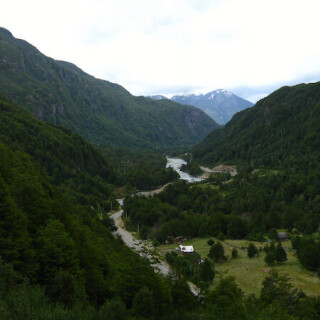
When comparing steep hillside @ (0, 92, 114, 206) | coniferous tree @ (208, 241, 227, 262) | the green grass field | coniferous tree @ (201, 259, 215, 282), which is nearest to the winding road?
coniferous tree @ (201, 259, 215, 282)

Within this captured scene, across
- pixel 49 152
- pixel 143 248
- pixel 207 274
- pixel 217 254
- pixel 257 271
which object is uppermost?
pixel 49 152

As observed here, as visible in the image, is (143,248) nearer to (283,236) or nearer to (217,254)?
(217,254)

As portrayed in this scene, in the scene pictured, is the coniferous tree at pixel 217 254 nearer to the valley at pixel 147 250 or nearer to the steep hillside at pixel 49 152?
the valley at pixel 147 250

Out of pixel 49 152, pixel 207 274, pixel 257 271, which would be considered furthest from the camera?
pixel 49 152

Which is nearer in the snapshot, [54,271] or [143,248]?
[54,271]

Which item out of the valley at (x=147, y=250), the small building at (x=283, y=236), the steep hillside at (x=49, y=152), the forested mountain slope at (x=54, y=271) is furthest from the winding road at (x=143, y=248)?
the small building at (x=283, y=236)

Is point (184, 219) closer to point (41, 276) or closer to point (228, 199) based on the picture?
point (228, 199)

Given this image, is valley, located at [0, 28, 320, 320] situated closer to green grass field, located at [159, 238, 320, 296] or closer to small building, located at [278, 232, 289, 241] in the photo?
green grass field, located at [159, 238, 320, 296]

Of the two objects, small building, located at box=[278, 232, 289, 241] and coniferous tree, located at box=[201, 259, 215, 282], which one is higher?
coniferous tree, located at box=[201, 259, 215, 282]

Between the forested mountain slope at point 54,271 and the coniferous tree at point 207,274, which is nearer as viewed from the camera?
the forested mountain slope at point 54,271

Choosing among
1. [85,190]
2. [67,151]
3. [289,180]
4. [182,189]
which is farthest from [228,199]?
[67,151]

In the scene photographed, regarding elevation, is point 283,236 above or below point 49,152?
below

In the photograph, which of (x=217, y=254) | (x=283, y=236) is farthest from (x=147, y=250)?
(x=283, y=236)
